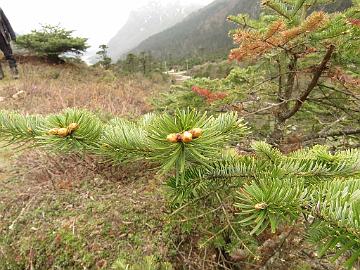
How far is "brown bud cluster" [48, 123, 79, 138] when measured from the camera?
2.92 feet

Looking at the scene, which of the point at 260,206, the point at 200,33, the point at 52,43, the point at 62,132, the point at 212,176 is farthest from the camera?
the point at 200,33

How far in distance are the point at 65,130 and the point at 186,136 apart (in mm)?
409

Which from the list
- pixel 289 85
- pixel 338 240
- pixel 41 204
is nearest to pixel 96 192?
pixel 41 204

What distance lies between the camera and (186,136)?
72 centimetres

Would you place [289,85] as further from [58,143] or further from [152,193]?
[58,143]

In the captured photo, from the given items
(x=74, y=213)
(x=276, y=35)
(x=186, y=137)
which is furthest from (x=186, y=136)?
(x=74, y=213)

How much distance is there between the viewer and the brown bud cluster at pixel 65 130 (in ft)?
2.92

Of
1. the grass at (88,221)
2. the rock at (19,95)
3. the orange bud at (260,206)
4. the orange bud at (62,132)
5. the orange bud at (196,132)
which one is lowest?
the grass at (88,221)

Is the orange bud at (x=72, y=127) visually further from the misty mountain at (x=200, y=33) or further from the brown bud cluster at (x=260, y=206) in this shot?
the misty mountain at (x=200, y=33)

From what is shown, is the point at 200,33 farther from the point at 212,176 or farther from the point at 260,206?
the point at 260,206

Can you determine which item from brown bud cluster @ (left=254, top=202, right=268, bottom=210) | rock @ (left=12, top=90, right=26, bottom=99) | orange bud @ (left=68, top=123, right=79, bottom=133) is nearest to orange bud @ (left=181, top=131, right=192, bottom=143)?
brown bud cluster @ (left=254, top=202, right=268, bottom=210)

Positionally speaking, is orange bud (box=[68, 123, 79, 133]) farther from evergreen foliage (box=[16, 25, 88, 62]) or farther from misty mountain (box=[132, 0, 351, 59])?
misty mountain (box=[132, 0, 351, 59])

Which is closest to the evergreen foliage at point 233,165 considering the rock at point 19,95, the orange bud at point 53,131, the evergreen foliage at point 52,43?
the orange bud at point 53,131

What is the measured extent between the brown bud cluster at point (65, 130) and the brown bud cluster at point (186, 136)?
13.8 inches
